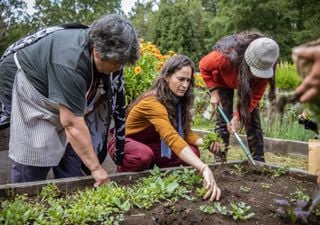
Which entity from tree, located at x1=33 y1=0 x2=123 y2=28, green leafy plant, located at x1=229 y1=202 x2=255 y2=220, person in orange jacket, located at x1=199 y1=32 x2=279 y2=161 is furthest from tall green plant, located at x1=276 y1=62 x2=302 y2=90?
tree, located at x1=33 y1=0 x2=123 y2=28

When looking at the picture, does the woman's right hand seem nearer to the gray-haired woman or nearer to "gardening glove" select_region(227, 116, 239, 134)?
the gray-haired woman

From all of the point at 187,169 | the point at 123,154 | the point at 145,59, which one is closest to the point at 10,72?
the point at 123,154

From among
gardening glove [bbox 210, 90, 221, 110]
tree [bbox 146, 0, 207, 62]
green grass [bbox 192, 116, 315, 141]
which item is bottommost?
green grass [bbox 192, 116, 315, 141]

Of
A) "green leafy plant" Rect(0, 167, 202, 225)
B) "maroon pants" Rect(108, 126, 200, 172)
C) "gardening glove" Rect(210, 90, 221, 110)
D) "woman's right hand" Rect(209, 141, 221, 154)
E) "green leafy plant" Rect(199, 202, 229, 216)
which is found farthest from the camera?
"gardening glove" Rect(210, 90, 221, 110)

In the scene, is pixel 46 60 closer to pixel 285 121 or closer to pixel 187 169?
pixel 187 169

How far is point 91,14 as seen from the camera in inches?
1270

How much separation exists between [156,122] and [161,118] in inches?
1.7

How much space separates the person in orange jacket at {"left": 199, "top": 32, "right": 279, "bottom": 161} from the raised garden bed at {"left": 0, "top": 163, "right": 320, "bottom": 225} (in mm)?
399

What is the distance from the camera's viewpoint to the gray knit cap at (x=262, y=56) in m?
3.29

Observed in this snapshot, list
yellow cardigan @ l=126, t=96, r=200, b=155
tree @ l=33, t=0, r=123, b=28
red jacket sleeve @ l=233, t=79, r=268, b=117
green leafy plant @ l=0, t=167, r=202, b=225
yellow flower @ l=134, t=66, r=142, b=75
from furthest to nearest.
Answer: tree @ l=33, t=0, r=123, b=28, yellow flower @ l=134, t=66, r=142, b=75, red jacket sleeve @ l=233, t=79, r=268, b=117, yellow cardigan @ l=126, t=96, r=200, b=155, green leafy plant @ l=0, t=167, r=202, b=225

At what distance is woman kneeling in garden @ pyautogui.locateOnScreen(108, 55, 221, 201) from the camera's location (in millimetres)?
3104

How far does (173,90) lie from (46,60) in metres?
1.06

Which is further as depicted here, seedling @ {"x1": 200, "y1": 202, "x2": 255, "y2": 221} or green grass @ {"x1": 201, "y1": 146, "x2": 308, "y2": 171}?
green grass @ {"x1": 201, "y1": 146, "x2": 308, "y2": 171}

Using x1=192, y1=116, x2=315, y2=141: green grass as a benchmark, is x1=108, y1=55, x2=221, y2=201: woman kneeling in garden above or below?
above
